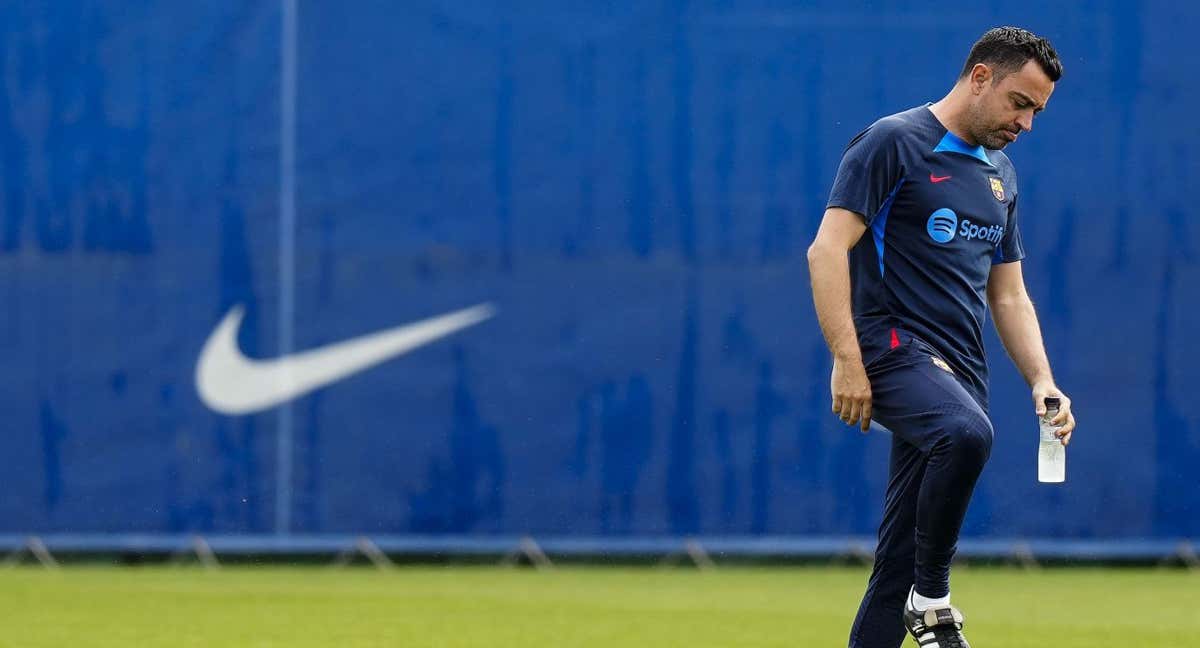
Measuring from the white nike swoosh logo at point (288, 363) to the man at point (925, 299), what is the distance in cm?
427

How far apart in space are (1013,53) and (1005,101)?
0.11 m

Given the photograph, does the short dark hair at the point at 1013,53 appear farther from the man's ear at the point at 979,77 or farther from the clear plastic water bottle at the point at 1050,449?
the clear plastic water bottle at the point at 1050,449

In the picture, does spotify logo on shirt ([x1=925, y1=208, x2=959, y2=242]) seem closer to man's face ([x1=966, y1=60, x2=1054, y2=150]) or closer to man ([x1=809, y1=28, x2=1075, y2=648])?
man ([x1=809, y1=28, x2=1075, y2=648])

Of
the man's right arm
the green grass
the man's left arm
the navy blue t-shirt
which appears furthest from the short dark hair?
the green grass

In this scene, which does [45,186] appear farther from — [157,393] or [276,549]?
[276,549]

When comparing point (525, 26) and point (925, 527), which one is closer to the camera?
point (925, 527)

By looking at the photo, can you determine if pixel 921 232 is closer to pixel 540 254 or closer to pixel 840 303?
pixel 840 303

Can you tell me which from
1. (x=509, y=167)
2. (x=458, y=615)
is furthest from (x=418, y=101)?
(x=458, y=615)

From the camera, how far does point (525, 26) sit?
8609 millimetres

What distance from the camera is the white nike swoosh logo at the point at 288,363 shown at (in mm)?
8539

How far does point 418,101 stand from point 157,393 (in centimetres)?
181

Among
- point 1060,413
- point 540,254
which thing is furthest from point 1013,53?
point 540,254

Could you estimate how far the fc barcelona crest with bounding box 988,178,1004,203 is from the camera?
4.52 meters

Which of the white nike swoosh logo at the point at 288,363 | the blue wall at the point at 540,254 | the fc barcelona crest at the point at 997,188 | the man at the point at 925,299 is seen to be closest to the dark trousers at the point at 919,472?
the man at the point at 925,299
